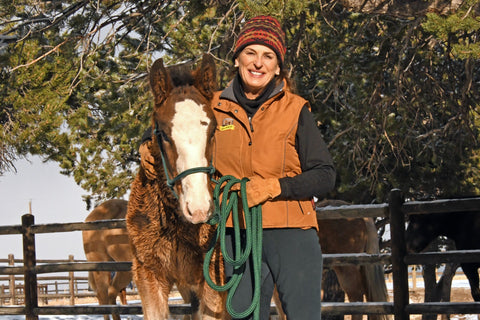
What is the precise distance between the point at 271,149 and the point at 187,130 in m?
0.52

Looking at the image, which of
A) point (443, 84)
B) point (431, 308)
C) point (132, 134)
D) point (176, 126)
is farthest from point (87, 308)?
point (443, 84)

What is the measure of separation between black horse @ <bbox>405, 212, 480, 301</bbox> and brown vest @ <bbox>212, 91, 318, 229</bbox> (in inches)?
270

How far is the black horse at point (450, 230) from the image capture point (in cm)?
911

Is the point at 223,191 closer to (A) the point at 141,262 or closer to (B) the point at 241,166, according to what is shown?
(B) the point at 241,166

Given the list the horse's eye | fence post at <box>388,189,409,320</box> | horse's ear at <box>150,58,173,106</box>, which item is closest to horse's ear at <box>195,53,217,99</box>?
horse's ear at <box>150,58,173,106</box>

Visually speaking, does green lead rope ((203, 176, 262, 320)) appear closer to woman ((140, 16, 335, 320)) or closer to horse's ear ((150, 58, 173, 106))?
woman ((140, 16, 335, 320))

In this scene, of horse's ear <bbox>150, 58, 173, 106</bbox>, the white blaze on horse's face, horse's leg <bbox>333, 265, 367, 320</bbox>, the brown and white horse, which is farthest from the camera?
horse's leg <bbox>333, 265, 367, 320</bbox>

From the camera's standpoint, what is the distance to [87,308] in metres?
7.21

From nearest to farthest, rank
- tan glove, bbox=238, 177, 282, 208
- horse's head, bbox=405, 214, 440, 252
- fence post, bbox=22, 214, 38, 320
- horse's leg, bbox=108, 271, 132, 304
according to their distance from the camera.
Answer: tan glove, bbox=238, 177, 282, 208 < fence post, bbox=22, 214, 38, 320 < horse's head, bbox=405, 214, 440, 252 < horse's leg, bbox=108, 271, 132, 304

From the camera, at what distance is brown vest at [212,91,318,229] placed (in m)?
2.75

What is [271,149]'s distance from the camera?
277 cm

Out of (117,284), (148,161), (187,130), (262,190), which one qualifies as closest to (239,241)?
(262,190)

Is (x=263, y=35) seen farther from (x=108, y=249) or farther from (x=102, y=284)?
(x=108, y=249)

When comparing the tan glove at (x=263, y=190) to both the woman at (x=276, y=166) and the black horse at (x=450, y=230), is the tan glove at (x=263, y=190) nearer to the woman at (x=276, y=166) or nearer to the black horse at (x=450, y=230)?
the woman at (x=276, y=166)
